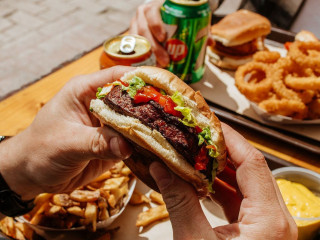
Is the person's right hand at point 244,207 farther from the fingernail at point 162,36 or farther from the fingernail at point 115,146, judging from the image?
the fingernail at point 162,36

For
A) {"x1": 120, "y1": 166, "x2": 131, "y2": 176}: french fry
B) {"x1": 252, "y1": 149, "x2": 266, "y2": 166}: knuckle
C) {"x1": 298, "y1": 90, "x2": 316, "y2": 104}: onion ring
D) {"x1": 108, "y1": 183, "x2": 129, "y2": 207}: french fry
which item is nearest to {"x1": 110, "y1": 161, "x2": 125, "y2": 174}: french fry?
{"x1": 120, "y1": 166, "x2": 131, "y2": 176}: french fry

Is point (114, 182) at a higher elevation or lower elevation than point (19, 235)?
higher

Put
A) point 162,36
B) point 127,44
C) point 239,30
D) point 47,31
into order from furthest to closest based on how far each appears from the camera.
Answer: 1. point 47,31
2. point 239,30
3. point 162,36
4. point 127,44

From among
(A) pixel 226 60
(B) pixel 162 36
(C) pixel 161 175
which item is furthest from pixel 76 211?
(A) pixel 226 60

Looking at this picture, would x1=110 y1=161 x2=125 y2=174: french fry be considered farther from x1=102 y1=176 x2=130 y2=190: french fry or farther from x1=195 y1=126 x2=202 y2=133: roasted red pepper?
x1=195 y1=126 x2=202 y2=133: roasted red pepper

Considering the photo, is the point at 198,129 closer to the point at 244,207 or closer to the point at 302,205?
the point at 244,207

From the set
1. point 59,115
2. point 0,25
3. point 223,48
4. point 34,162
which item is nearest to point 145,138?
point 59,115

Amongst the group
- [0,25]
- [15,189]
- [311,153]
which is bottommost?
[0,25]

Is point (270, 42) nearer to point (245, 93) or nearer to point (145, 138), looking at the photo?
point (245, 93)
